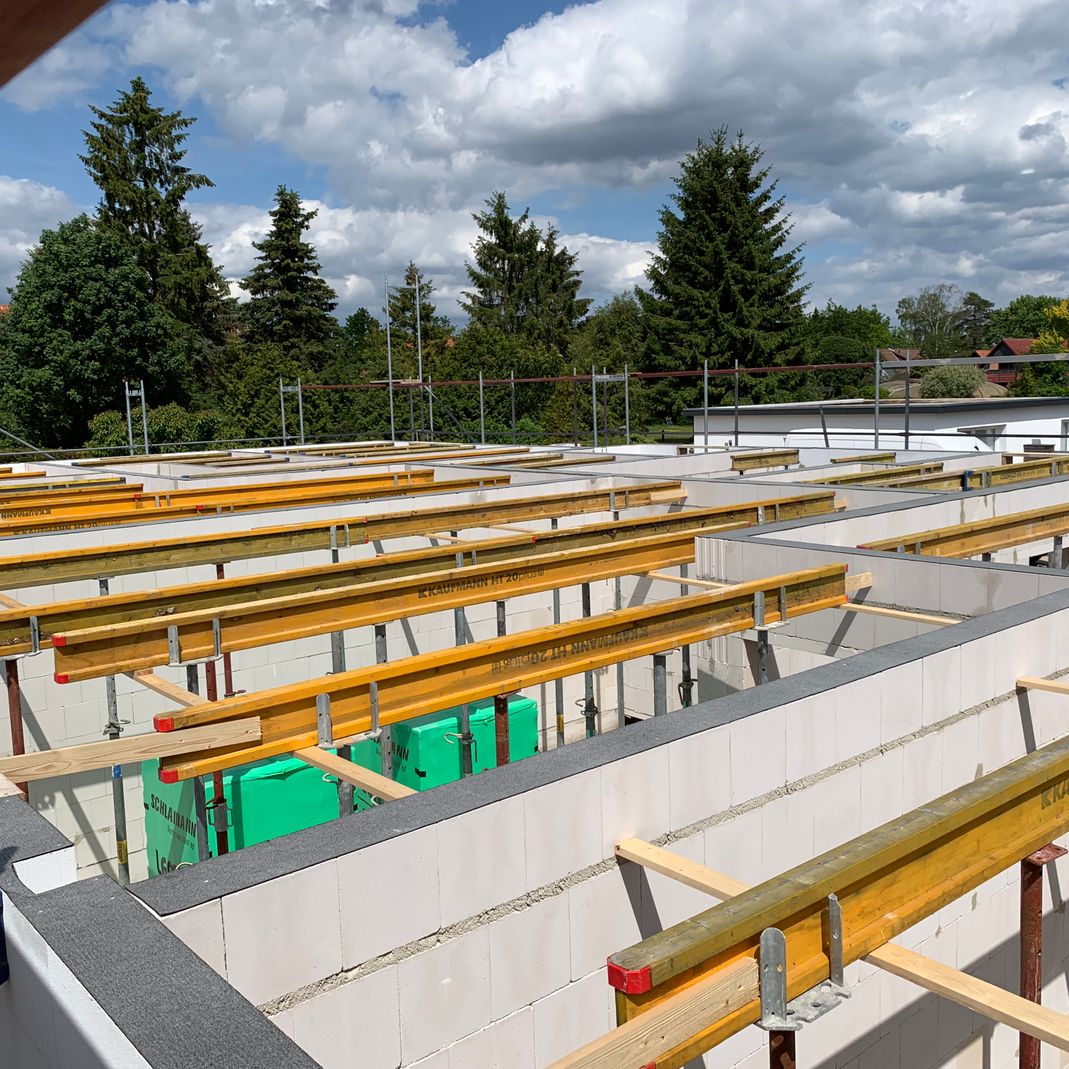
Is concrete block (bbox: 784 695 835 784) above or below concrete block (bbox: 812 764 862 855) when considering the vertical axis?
above

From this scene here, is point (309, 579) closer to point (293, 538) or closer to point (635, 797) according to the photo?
point (293, 538)

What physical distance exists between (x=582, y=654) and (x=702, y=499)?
271 inches

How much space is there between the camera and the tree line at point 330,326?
35.4 metres

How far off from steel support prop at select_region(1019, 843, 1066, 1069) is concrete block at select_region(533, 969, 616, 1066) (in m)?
1.93

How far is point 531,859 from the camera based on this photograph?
14.3 ft

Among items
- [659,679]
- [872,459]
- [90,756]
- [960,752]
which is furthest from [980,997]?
[872,459]

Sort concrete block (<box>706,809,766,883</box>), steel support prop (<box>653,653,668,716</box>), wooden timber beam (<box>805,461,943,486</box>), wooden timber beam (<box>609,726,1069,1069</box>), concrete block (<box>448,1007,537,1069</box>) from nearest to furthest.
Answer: wooden timber beam (<box>609,726,1069,1069</box>) → concrete block (<box>448,1007,537,1069</box>) → concrete block (<box>706,809,766,883</box>) → steel support prop (<box>653,653,668,716</box>) → wooden timber beam (<box>805,461,943,486</box>)

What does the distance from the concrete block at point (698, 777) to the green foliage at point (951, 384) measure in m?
45.6

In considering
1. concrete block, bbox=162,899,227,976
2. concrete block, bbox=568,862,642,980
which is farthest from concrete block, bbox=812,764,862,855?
concrete block, bbox=162,899,227,976

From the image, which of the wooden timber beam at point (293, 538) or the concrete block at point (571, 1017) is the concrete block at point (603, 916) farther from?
the wooden timber beam at point (293, 538)

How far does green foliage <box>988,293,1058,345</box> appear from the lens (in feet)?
279

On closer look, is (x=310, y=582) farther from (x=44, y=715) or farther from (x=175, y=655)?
(x=44, y=715)

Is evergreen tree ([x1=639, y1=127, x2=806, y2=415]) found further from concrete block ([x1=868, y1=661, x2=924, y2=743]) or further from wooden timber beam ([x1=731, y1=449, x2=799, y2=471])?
concrete block ([x1=868, y1=661, x2=924, y2=743])

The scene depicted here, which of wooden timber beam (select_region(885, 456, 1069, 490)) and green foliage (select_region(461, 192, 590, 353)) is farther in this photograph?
green foliage (select_region(461, 192, 590, 353))
